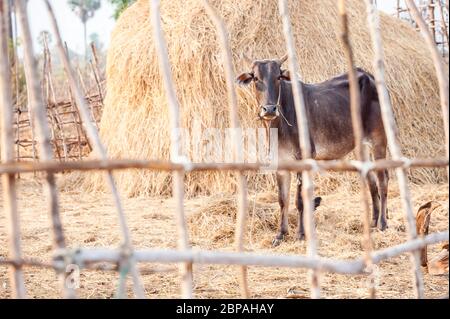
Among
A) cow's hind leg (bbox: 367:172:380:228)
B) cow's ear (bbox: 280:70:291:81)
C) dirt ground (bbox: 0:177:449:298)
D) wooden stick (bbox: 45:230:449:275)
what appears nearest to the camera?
wooden stick (bbox: 45:230:449:275)

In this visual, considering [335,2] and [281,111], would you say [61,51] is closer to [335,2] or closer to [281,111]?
[281,111]

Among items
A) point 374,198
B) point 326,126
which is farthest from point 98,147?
point 374,198

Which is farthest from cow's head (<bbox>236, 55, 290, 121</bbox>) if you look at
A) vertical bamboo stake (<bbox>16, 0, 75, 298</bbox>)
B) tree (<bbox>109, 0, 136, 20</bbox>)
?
tree (<bbox>109, 0, 136, 20</bbox>)

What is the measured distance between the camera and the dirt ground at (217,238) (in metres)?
3.87

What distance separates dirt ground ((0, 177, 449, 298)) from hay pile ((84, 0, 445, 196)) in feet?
2.25

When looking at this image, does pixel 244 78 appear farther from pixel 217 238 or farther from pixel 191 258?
pixel 191 258

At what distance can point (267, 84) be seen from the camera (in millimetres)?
5309

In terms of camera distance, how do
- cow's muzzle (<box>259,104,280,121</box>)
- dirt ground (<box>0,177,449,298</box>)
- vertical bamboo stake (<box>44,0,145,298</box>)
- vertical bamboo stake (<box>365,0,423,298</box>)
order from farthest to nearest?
cow's muzzle (<box>259,104,280,121</box>) → dirt ground (<box>0,177,449,298</box>) → vertical bamboo stake (<box>365,0,423,298</box>) → vertical bamboo stake (<box>44,0,145,298</box>)

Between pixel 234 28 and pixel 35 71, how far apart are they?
6.60m

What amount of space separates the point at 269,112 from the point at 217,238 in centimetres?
127

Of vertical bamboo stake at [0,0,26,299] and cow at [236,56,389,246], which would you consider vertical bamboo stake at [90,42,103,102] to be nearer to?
cow at [236,56,389,246]

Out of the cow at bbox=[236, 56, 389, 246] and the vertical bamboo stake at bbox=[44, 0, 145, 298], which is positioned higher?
the cow at bbox=[236, 56, 389, 246]

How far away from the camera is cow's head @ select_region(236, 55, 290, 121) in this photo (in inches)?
206

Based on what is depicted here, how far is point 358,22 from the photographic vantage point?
941 centimetres
